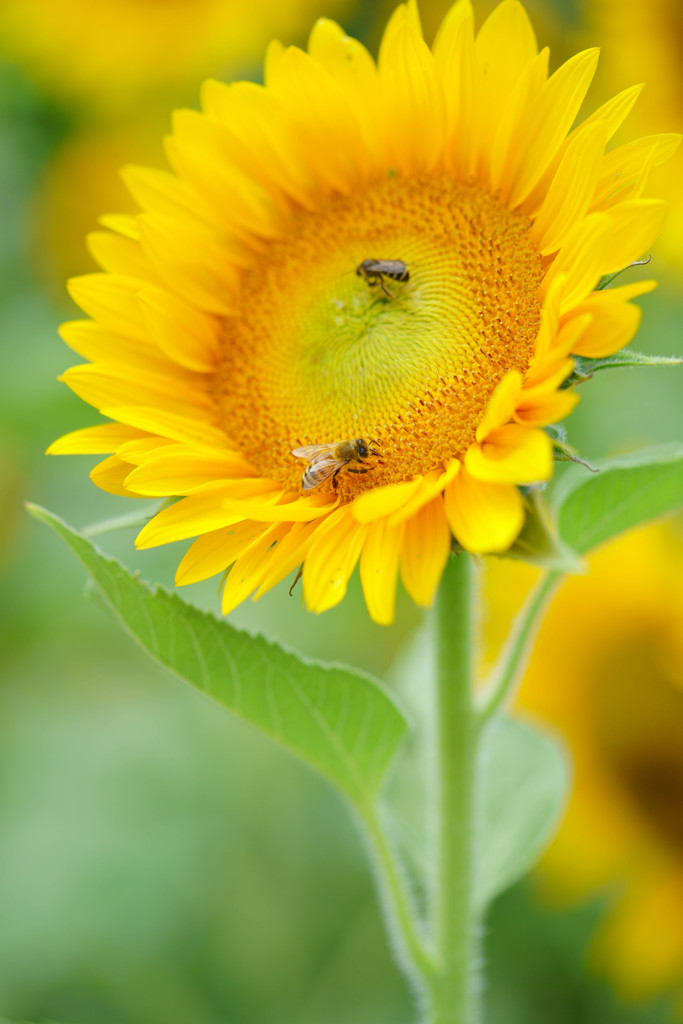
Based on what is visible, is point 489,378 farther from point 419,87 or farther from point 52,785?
point 52,785

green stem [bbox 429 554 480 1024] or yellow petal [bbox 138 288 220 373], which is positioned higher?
yellow petal [bbox 138 288 220 373]

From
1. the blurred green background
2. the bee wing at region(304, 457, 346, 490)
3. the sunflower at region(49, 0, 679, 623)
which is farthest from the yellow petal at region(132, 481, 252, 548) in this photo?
the blurred green background

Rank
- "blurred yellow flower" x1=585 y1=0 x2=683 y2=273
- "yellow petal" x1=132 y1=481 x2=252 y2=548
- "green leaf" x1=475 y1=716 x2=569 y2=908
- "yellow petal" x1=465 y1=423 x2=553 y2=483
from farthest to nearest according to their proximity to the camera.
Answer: "blurred yellow flower" x1=585 y1=0 x2=683 y2=273, "green leaf" x1=475 y1=716 x2=569 y2=908, "yellow petal" x1=132 y1=481 x2=252 y2=548, "yellow petal" x1=465 y1=423 x2=553 y2=483

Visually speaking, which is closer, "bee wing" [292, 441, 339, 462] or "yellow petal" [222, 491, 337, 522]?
"yellow petal" [222, 491, 337, 522]

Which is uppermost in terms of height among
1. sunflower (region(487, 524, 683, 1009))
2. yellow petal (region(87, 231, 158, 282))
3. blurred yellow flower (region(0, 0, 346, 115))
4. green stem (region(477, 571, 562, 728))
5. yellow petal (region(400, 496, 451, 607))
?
blurred yellow flower (region(0, 0, 346, 115))

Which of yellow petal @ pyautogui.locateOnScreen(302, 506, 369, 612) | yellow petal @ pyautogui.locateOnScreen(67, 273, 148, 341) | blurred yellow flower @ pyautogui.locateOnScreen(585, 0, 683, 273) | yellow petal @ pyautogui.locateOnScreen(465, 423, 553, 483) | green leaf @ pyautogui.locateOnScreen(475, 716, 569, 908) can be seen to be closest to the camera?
yellow petal @ pyautogui.locateOnScreen(465, 423, 553, 483)

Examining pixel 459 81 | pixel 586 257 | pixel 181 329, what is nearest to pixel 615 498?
pixel 586 257

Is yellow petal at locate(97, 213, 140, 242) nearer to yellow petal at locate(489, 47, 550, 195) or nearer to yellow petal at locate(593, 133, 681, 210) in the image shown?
yellow petal at locate(489, 47, 550, 195)

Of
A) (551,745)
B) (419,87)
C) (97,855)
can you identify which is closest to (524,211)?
(419,87)
